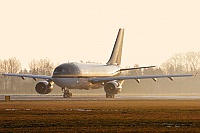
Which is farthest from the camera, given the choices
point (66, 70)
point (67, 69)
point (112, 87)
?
point (67, 69)

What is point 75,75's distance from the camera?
78.2 m

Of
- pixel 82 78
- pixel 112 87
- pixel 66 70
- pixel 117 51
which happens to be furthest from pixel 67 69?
pixel 117 51

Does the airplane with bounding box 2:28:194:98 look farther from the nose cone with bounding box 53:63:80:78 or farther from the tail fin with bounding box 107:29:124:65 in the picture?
the tail fin with bounding box 107:29:124:65

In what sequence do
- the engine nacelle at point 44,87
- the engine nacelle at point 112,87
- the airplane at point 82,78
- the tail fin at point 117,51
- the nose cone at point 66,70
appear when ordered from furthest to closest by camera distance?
the tail fin at point 117,51 → the engine nacelle at point 44,87 → the airplane at point 82,78 → the nose cone at point 66,70 → the engine nacelle at point 112,87

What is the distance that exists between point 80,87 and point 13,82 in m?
86.4

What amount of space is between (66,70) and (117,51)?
54.0 ft

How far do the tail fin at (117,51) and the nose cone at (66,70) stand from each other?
12948mm

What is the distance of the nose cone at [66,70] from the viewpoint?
254 feet

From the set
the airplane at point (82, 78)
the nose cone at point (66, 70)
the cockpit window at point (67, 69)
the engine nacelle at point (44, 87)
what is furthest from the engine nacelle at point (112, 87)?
the engine nacelle at point (44, 87)

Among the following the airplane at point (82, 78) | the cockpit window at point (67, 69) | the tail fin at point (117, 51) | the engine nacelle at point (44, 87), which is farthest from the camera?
the tail fin at point (117, 51)

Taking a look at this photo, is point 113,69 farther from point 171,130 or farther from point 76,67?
point 171,130

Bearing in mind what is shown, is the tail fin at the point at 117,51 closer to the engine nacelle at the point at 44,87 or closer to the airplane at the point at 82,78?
the airplane at the point at 82,78

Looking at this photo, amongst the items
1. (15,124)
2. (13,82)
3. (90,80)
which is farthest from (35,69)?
(15,124)

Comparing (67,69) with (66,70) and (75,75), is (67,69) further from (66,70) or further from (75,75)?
(75,75)
